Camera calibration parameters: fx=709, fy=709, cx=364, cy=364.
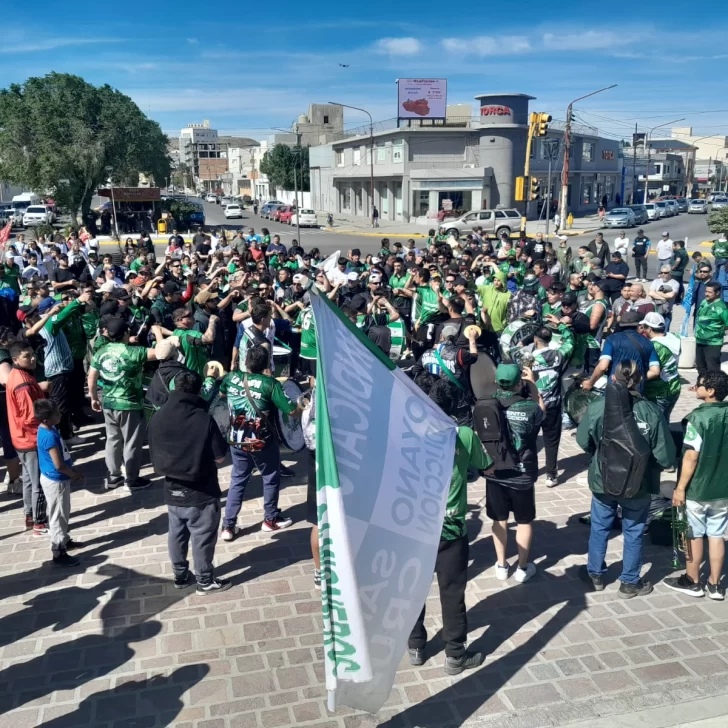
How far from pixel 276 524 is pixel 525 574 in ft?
7.44

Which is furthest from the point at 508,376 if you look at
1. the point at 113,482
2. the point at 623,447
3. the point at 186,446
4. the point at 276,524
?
the point at 113,482

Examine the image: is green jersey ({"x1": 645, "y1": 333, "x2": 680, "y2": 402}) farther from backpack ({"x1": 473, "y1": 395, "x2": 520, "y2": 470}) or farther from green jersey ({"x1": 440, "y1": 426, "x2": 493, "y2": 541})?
green jersey ({"x1": 440, "y1": 426, "x2": 493, "y2": 541})

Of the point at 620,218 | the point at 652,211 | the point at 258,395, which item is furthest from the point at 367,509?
the point at 652,211

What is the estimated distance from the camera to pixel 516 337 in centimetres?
820

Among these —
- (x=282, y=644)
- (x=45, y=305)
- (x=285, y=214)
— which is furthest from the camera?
(x=285, y=214)

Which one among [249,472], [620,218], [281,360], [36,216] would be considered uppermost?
[36,216]

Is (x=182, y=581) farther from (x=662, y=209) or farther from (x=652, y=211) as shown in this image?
(x=662, y=209)

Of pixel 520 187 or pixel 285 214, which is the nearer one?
pixel 520 187

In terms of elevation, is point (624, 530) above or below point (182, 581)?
above

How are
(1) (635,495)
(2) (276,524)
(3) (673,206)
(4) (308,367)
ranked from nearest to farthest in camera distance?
(1) (635,495)
(2) (276,524)
(4) (308,367)
(3) (673,206)

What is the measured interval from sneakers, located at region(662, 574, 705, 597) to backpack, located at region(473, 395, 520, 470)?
161 cm

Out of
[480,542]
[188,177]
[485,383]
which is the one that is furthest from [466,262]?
[188,177]

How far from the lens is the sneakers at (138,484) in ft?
24.0

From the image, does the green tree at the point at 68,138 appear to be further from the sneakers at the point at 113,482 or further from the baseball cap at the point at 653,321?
the baseball cap at the point at 653,321
